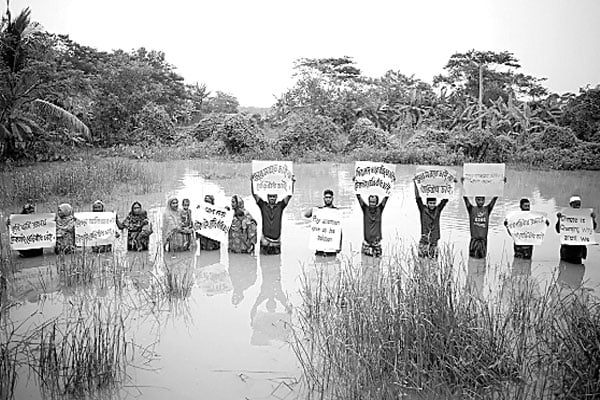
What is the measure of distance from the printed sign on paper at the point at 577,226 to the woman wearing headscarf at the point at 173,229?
524cm

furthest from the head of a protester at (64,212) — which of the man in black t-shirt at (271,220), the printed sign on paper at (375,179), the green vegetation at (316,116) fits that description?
the green vegetation at (316,116)

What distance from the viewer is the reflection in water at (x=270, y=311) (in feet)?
16.0

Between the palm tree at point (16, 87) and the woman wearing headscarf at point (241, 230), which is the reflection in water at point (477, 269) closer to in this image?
the woman wearing headscarf at point (241, 230)

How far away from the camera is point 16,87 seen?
1348 cm

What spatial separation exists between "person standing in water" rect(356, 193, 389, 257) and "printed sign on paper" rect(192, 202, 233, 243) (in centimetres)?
197

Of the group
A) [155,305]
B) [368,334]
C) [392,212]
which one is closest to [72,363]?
[155,305]

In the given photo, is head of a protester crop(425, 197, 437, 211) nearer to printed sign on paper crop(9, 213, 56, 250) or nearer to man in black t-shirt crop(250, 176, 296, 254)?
man in black t-shirt crop(250, 176, 296, 254)

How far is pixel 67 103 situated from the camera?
2134 cm

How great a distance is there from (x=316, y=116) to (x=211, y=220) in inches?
847

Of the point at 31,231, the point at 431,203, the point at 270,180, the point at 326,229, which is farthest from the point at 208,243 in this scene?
the point at 431,203

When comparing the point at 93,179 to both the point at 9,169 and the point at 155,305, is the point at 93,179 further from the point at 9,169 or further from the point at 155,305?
the point at 155,305

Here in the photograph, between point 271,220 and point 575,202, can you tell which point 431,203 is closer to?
point 575,202

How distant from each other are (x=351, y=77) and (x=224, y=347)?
29728mm

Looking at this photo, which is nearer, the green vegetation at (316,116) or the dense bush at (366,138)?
the green vegetation at (316,116)
